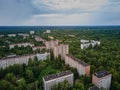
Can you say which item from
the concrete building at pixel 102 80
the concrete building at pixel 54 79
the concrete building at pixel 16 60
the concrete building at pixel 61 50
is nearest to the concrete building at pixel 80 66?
the concrete building at pixel 102 80

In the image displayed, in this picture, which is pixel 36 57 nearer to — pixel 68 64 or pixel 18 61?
pixel 18 61

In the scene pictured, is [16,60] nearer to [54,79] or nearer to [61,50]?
[61,50]

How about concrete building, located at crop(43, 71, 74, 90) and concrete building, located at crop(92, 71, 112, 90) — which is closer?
concrete building, located at crop(43, 71, 74, 90)

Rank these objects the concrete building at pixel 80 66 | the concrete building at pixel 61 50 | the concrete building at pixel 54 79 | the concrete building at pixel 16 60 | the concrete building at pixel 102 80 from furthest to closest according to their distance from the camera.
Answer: the concrete building at pixel 61 50
the concrete building at pixel 16 60
the concrete building at pixel 80 66
the concrete building at pixel 102 80
the concrete building at pixel 54 79

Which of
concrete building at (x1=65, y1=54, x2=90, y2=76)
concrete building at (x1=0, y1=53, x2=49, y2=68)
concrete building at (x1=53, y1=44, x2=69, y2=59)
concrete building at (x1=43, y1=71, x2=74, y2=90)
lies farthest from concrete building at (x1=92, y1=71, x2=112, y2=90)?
concrete building at (x1=0, y1=53, x2=49, y2=68)

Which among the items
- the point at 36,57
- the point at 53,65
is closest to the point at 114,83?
the point at 53,65

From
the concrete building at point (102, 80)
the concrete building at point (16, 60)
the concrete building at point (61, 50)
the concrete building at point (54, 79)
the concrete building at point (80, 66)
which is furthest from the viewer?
the concrete building at point (61, 50)

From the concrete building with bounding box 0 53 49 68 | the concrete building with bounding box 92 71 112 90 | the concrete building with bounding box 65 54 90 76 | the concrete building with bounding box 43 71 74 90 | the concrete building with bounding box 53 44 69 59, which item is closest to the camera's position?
the concrete building with bounding box 43 71 74 90

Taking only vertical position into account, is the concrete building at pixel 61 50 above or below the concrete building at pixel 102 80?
above

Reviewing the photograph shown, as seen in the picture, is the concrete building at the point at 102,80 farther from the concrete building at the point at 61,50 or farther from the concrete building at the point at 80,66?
the concrete building at the point at 61,50

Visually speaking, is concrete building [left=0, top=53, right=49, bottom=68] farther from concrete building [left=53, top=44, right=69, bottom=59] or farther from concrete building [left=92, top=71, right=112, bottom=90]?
concrete building [left=92, top=71, right=112, bottom=90]

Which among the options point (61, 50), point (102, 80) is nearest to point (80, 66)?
point (102, 80)
